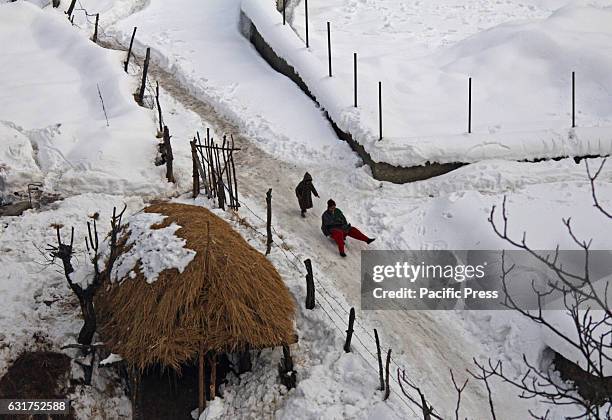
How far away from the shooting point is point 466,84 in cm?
1617

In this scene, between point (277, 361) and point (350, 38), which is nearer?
point (277, 361)

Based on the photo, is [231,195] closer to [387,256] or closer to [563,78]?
[387,256]

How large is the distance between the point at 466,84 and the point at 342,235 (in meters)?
5.49

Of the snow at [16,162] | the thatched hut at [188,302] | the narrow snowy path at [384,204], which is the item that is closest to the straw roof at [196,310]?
the thatched hut at [188,302]

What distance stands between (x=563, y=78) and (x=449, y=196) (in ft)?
14.9

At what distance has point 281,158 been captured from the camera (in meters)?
14.7

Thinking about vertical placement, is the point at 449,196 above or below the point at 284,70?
below

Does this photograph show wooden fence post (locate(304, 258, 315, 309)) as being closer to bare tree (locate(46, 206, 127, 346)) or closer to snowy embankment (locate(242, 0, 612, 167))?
bare tree (locate(46, 206, 127, 346))

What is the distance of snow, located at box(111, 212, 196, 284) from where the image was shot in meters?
9.69

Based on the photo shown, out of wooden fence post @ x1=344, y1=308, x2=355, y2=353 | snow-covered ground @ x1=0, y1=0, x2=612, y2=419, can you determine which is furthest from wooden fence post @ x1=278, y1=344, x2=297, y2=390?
wooden fence post @ x1=344, y1=308, x2=355, y2=353

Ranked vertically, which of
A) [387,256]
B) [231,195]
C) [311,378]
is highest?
[231,195]

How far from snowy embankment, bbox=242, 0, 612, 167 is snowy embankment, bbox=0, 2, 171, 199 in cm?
355

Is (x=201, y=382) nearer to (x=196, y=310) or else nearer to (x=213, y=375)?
(x=213, y=375)

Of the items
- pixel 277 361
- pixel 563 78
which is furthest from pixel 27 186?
pixel 563 78
